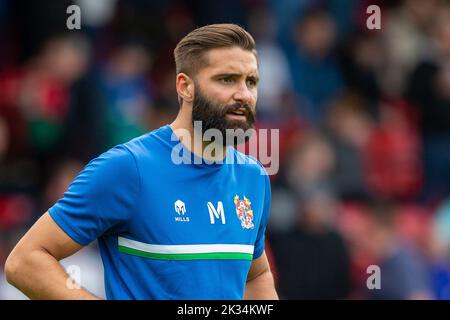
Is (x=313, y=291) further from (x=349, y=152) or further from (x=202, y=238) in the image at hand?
(x=202, y=238)

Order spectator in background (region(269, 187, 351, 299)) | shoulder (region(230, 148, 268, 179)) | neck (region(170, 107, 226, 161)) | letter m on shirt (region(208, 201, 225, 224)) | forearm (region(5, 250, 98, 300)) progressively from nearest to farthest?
forearm (region(5, 250, 98, 300)), letter m on shirt (region(208, 201, 225, 224)), neck (region(170, 107, 226, 161)), shoulder (region(230, 148, 268, 179)), spectator in background (region(269, 187, 351, 299))

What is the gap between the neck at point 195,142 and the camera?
4926 millimetres

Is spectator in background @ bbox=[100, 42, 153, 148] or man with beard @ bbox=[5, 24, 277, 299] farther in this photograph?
spectator in background @ bbox=[100, 42, 153, 148]

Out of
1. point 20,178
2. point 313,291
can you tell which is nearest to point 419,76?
point 313,291

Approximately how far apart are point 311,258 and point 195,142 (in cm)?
428

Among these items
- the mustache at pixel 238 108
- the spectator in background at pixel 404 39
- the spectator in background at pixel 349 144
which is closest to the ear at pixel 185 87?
the mustache at pixel 238 108

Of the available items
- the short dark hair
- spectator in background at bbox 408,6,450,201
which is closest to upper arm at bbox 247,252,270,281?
the short dark hair

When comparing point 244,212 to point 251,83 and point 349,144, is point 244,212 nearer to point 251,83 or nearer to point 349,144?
point 251,83

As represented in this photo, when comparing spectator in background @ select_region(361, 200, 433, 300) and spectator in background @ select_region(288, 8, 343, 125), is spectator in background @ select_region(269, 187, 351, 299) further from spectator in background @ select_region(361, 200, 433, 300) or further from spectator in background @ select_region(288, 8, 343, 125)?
spectator in background @ select_region(288, 8, 343, 125)

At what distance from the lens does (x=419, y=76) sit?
38.4ft

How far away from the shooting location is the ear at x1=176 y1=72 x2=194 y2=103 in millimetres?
5016

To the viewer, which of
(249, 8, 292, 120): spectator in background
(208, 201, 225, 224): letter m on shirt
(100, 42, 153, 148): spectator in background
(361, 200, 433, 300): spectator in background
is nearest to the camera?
(208, 201, 225, 224): letter m on shirt

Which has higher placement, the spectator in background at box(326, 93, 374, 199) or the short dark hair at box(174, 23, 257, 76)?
the short dark hair at box(174, 23, 257, 76)
